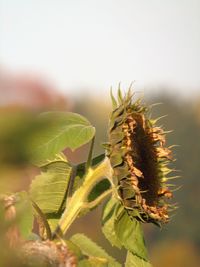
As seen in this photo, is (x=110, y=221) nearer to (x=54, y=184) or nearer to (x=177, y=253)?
(x=54, y=184)

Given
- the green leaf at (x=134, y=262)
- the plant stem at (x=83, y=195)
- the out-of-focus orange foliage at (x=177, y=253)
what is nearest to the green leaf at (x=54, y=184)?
the plant stem at (x=83, y=195)

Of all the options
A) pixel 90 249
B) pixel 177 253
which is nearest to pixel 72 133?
pixel 90 249

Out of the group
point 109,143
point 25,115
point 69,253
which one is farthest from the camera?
point 109,143

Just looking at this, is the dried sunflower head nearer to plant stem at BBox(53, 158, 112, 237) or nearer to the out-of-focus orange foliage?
plant stem at BBox(53, 158, 112, 237)

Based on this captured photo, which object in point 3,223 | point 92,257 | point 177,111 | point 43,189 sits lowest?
point 177,111

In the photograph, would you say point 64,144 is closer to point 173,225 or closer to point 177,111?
point 173,225

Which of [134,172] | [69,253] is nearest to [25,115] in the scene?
[69,253]
